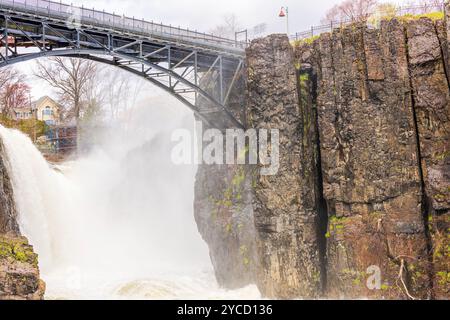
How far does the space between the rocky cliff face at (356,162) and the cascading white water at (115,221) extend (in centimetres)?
382

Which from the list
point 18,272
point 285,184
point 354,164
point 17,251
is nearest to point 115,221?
point 285,184

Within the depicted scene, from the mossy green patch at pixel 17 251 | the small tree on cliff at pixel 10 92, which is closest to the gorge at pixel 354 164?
the mossy green patch at pixel 17 251

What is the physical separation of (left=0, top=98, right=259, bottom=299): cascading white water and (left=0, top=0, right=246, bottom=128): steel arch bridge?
7.94 meters

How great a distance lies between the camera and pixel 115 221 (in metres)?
31.0

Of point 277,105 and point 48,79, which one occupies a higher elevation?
point 48,79

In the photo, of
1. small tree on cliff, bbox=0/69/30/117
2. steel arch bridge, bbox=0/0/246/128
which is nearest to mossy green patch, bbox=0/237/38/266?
steel arch bridge, bbox=0/0/246/128

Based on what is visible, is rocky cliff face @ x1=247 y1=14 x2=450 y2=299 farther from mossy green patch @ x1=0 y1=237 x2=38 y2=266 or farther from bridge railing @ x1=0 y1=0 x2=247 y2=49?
mossy green patch @ x1=0 y1=237 x2=38 y2=266

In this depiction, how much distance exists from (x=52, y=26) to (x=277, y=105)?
30.2ft

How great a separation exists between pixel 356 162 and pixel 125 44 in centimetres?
1087

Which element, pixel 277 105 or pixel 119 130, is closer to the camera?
pixel 277 105

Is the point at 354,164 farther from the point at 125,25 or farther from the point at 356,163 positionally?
the point at 125,25
